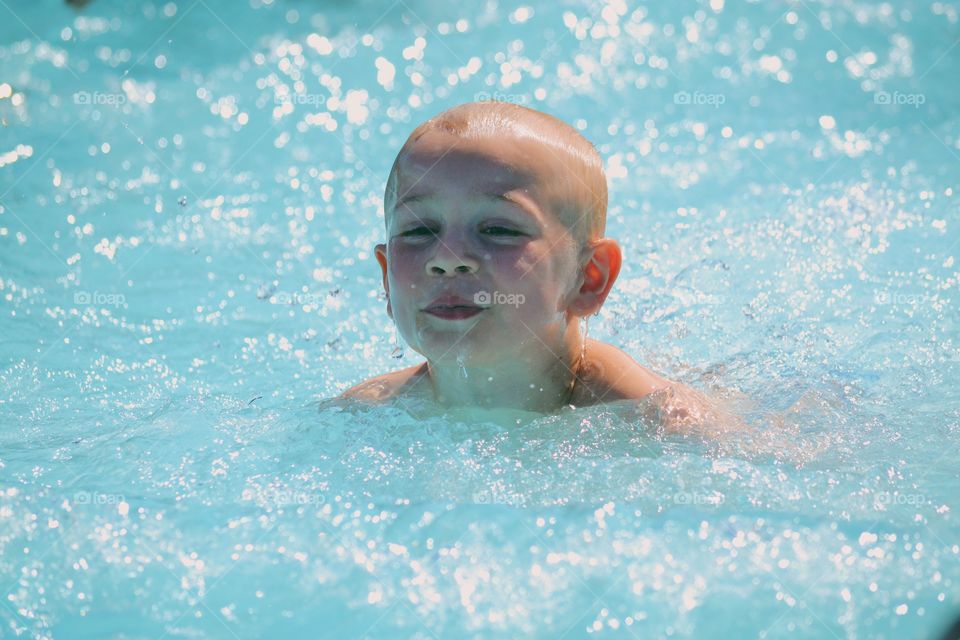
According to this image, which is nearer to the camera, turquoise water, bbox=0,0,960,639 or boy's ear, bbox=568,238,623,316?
turquoise water, bbox=0,0,960,639

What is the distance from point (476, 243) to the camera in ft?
8.78

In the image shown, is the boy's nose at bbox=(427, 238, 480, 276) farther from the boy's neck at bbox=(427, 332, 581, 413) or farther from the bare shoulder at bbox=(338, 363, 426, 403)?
the bare shoulder at bbox=(338, 363, 426, 403)

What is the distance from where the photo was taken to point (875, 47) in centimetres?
622

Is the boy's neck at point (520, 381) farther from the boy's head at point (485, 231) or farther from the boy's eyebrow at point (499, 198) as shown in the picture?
the boy's eyebrow at point (499, 198)

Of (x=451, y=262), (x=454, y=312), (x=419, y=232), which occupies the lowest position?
(x=454, y=312)

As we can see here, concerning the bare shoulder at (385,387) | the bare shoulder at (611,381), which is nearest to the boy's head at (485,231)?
the bare shoulder at (611,381)

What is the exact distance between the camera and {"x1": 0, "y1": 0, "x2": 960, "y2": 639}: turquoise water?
7.31 feet

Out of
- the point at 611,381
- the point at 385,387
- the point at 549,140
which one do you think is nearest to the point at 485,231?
the point at 549,140

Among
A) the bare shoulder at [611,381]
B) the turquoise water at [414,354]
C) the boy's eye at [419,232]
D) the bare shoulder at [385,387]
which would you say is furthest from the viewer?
the bare shoulder at [385,387]

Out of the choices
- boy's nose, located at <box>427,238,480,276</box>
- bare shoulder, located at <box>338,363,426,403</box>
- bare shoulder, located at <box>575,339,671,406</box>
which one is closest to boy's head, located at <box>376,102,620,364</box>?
boy's nose, located at <box>427,238,480,276</box>

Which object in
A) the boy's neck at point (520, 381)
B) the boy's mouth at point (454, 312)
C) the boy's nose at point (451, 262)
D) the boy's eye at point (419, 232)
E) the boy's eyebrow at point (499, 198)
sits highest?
the boy's eyebrow at point (499, 198)

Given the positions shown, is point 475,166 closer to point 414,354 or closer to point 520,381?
point 520,381

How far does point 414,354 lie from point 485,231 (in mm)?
1477

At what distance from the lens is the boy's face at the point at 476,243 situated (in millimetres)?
2678
